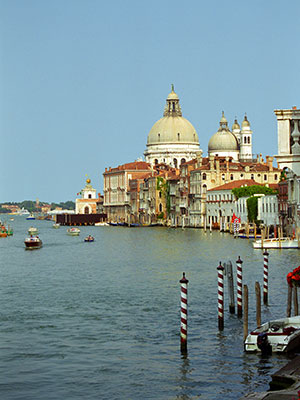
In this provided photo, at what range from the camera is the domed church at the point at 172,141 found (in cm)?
18250

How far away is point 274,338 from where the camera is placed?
20328mm

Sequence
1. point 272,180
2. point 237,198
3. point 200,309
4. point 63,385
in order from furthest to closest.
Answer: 1. point 272,180
2. point 237,198
3. point 200,309
4. point 63,385

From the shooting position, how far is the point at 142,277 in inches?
1626

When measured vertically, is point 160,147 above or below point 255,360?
above

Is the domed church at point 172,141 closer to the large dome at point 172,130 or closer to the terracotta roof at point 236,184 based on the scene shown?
the large dome at point 172,130

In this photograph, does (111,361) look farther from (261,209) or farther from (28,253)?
(261,209)

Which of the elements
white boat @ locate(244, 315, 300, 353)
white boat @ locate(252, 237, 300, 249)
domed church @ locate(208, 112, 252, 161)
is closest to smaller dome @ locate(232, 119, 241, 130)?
domed church @ locate(208, 112, 252, 161)

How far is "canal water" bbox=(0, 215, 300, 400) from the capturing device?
18297 millimetres

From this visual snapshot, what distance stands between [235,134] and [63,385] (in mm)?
153204

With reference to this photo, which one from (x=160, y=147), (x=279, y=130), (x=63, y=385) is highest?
(x=160, y=147)

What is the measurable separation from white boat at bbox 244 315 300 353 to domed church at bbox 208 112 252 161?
469 ft

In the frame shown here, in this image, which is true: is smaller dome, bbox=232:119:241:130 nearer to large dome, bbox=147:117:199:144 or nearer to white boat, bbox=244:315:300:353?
large dome, bbox=147:117:199:144

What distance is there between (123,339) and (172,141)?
15945cm

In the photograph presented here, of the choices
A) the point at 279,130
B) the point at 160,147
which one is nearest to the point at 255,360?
the point at 279,130
